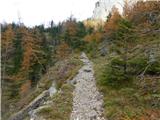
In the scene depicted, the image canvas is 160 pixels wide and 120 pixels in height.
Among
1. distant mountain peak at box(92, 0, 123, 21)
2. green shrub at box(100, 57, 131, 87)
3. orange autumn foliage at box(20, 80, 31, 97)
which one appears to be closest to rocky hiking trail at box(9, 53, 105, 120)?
green shrub at box(100, 57, 131, 87)

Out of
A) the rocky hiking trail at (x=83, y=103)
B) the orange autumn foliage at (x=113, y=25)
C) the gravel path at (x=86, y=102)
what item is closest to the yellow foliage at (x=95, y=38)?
the orange autumn foliage at (x=113, y=25)

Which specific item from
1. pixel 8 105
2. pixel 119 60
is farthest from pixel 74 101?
pixel 8 105

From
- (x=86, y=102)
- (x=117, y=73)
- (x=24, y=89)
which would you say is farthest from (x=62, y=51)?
(x=86, y=102)

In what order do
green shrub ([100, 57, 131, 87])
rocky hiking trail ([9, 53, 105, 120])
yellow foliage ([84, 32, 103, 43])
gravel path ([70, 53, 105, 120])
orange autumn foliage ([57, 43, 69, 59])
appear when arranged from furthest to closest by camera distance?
1. yellow foliage ([84, 32, 103, 43])
2. orange autumn foliage ([57, 43, 69, 59])
3. green shrub ([100, 57, 131, 87])
4. rocky hiking trail ([9, 53, 105, 120])
5. gravel path ([70, 53, 105, 120])

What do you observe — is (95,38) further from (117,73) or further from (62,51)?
(117,73)

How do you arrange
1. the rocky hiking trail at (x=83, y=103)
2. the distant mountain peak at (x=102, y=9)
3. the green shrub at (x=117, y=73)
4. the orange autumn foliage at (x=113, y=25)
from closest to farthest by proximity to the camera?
the rocky hiking trail at (x=83, y=103) < the green shrub at (x=117, y=73) < the orange autumn foliage at (x=113, y=25) < the distant mountain peak at (x=102, y=9)

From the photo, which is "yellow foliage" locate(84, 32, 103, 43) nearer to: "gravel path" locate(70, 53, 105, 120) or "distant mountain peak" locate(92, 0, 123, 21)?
"gravel path" locate(70, 53, 105, 120)

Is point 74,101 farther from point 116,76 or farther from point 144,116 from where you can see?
point 144,116

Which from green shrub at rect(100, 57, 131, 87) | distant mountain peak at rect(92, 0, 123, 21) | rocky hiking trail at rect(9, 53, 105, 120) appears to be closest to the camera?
rocky hiking trail at rect(9, 53, 105, 120)

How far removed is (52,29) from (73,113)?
348 feet

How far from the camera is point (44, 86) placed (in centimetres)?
4081

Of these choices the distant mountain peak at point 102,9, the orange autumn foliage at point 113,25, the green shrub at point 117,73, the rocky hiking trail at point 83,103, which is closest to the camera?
the rocky hiking trail at point 83,103

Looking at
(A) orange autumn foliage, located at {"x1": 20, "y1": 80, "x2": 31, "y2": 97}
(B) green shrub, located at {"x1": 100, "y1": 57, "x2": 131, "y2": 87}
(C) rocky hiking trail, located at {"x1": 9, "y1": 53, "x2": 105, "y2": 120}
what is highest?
(B) green shrub, located at {"x1": 100, "y1": 57, "x2": 131, "y2": 87}

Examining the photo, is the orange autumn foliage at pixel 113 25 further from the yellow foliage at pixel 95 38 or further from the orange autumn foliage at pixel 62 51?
the orange autumn foliage at pixel 62 51
